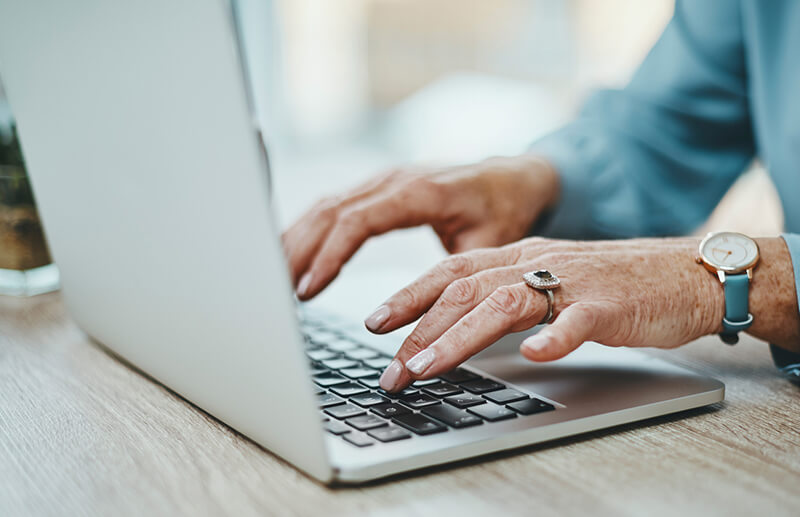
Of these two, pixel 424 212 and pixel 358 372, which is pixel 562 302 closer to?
pixel 358 372

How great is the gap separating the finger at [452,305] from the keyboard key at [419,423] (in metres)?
0.06

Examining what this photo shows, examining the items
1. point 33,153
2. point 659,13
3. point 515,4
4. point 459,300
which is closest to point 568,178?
point 459,300

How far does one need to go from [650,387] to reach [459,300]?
0.14 meters

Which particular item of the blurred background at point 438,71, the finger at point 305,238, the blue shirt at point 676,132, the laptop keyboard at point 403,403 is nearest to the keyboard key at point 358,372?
the laptop keyboard at point 403,403

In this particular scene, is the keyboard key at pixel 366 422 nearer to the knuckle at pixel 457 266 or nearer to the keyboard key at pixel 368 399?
the keyboard key at pixel 368 399

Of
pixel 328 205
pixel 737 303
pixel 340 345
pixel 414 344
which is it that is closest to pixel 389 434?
pixel 414 344

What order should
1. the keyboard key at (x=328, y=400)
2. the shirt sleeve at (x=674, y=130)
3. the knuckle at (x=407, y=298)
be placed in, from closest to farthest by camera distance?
the keyboard key at (x=328, y=400) < the knuckle at (x=407, y=298) < the shirt sleeve at (x=674, y=130)

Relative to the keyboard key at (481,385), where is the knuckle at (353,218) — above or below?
above

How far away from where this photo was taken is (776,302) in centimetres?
57

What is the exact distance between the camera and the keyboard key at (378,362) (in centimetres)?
53

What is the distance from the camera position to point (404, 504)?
1.12 ft

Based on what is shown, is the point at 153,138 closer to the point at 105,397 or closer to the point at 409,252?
the point at 105,397

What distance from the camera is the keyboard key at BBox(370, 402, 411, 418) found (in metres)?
0.42

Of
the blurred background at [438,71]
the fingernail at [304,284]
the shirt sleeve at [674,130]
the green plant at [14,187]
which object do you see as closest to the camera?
the fingernail at [304,284]
